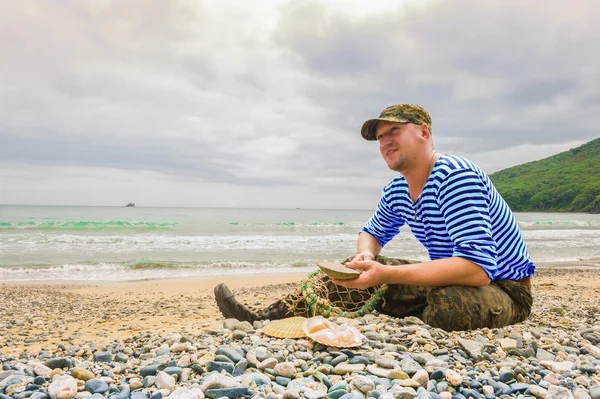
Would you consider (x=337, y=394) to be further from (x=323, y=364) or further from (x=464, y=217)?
(x=464, y=217)

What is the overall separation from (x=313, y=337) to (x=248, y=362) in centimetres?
55

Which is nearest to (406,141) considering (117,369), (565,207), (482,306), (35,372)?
(482,306)

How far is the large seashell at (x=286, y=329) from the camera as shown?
3127 millimetres

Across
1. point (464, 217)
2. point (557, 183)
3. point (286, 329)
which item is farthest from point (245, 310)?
point (557, 183)

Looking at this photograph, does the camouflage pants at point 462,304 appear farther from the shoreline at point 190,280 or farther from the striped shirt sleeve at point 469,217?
the shoreline at point 190,280

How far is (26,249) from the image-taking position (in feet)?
49.1

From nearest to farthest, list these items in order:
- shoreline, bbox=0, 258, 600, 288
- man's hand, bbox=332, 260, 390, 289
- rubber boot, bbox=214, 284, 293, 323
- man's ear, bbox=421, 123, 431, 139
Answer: man's hand, bbox=332, 260, 390, 289 < man's ear, bbox=421, 123, 431, 139 < rubber boot, bbox=214, 284, 293, 323 < shoreline, bbox=0, 258, 600, 288

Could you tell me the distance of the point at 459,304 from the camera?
10.6 ft

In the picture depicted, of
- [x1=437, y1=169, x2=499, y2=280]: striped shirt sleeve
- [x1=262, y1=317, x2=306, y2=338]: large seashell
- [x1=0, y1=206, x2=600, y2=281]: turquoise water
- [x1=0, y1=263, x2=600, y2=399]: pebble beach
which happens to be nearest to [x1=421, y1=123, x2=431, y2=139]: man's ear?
[x1=437, y1=169, x2=499, y2=280]: striped shirt sleeve

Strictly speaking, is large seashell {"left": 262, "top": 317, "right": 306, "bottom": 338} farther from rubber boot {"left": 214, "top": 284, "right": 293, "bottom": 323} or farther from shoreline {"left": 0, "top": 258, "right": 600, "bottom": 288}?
shoreline {"left": 0, "top": 258, "right": 600, "bottom": 288}

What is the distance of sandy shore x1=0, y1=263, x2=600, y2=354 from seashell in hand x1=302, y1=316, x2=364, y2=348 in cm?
138

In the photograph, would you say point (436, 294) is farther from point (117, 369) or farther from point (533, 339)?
point (117, 369)

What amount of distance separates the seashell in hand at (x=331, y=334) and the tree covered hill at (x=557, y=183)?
91546 mm

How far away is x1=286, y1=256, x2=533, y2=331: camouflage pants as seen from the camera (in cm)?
323
